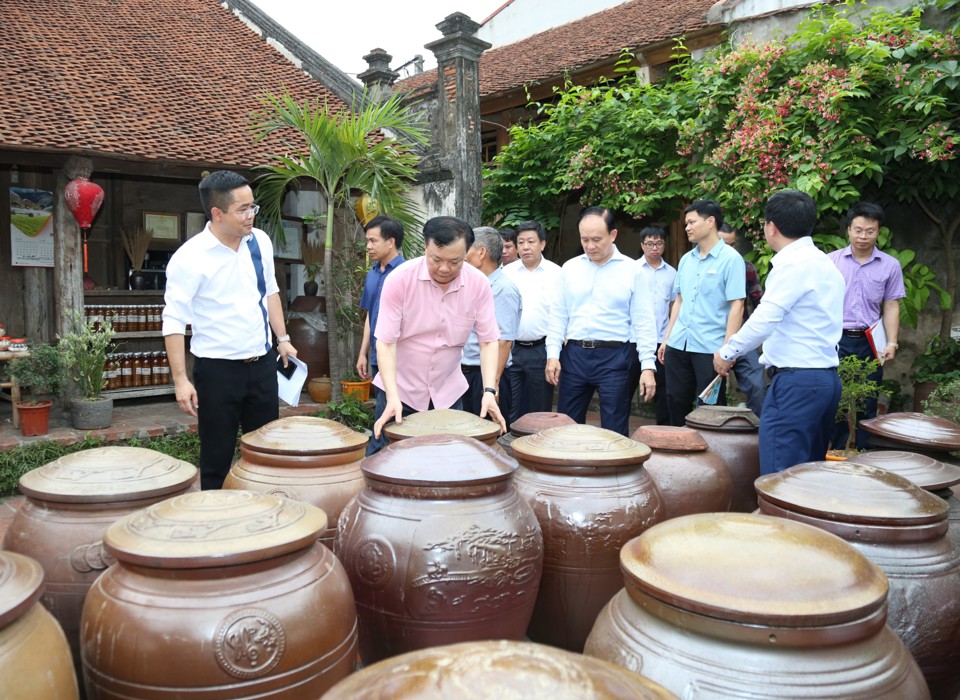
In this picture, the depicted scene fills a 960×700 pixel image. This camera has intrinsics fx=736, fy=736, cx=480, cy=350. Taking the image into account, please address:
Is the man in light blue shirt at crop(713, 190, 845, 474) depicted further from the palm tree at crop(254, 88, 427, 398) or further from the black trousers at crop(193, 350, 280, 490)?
the palm tree at crop(254, 88, 427, 398)

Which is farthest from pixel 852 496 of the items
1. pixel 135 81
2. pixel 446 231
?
pixel 135 81

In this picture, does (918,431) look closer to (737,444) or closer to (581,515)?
(737,444)

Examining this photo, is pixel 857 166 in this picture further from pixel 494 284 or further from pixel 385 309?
pixel 385 309

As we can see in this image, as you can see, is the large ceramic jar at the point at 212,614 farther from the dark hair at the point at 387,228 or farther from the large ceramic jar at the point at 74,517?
the dark hair at the point at 387,228

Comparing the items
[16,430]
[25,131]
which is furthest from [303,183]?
[16,430]

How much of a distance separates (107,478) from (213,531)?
0.66 m

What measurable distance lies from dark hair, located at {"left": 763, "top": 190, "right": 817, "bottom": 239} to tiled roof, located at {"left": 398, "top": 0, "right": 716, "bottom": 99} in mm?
6223

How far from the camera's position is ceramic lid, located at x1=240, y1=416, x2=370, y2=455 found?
2629 mm

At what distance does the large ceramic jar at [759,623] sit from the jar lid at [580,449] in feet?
2.68

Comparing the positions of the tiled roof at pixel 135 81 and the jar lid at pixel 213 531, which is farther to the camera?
the tiled roof at pixel 135 81

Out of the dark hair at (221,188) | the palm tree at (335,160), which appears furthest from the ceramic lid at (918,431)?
the palm tree at (335,160)

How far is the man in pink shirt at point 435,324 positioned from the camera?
3.36 metres

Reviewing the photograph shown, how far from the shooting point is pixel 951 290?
7.03m

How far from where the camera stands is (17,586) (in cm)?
153
